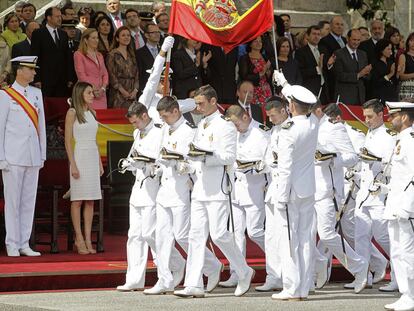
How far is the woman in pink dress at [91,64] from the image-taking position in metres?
18.7

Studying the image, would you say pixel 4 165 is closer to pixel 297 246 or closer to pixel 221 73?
pixel 297 246

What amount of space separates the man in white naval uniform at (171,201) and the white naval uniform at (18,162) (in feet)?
8.26

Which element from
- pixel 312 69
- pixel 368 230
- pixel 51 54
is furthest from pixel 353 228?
pixel 51 54

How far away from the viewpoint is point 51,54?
61.9 feet

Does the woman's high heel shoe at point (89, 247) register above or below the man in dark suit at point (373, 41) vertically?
below

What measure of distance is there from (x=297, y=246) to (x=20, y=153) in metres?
4.10

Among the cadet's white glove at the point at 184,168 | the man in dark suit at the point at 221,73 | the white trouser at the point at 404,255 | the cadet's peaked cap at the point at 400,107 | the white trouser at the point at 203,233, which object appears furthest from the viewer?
the man in dark suit at the point at 221,73

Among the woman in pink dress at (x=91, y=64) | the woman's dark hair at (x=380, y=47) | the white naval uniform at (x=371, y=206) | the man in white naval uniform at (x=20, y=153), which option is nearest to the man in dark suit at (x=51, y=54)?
the woman in pink dress at (x=91, y=64)

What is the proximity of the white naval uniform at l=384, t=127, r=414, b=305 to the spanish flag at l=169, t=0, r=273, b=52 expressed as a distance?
3.31 m

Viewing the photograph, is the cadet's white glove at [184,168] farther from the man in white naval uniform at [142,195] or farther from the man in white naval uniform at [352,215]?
the man in white naval uniform at [352,215]

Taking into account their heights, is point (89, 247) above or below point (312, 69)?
below

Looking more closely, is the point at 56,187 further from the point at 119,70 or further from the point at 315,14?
the point at 315,14

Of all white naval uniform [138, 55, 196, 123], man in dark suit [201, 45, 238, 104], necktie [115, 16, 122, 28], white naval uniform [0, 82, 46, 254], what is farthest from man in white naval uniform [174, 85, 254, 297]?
necktie [115, 16, 122, 28]

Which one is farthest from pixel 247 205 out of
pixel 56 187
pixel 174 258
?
pixel 56 187
